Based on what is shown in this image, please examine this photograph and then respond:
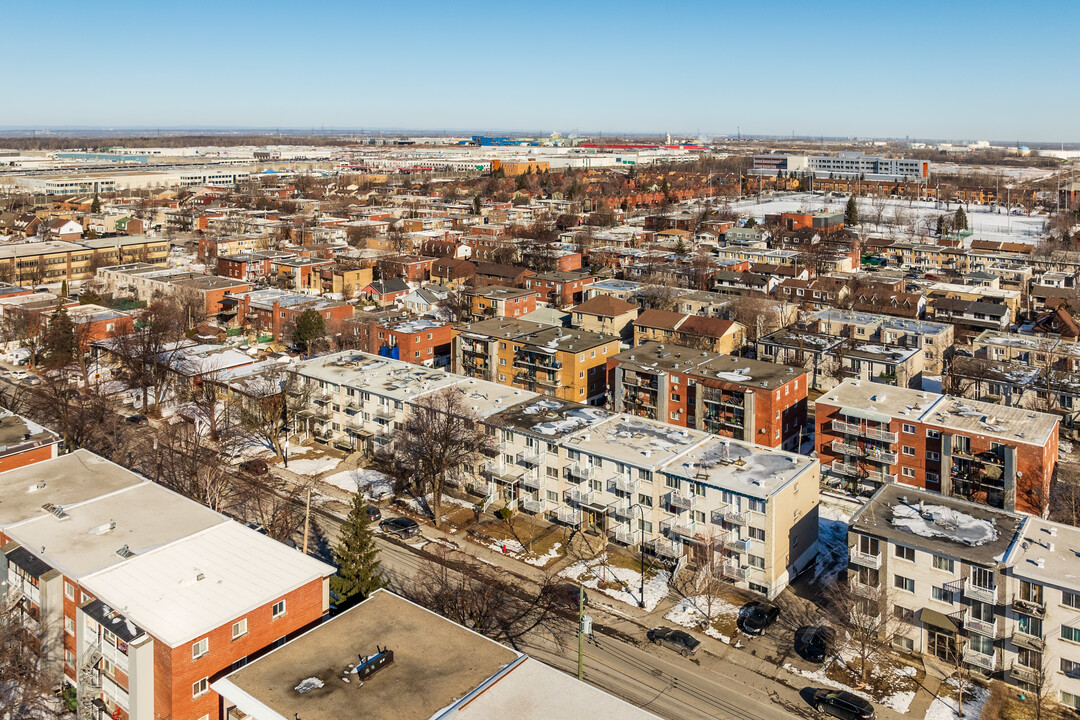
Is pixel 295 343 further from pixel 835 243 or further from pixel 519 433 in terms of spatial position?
pixel 835 243

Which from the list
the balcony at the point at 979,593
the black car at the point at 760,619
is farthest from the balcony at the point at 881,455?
the balcony at the point at 979,593

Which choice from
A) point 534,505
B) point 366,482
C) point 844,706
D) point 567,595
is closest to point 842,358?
point 534,505

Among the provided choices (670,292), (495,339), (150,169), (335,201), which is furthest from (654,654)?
(150,169)

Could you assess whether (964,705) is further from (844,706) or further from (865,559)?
(865,559)

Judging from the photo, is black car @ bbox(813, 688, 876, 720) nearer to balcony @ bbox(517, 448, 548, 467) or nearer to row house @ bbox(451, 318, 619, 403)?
balcony @ bbox(517, 448, 548, 467)

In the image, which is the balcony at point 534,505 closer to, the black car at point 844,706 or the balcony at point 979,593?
the black car at point 844,706

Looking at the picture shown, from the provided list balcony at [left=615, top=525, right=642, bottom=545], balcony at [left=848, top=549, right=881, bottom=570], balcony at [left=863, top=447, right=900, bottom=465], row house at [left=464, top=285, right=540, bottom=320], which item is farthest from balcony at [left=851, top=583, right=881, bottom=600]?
row house at [left=464, top=285, right=540, bottom=320]
